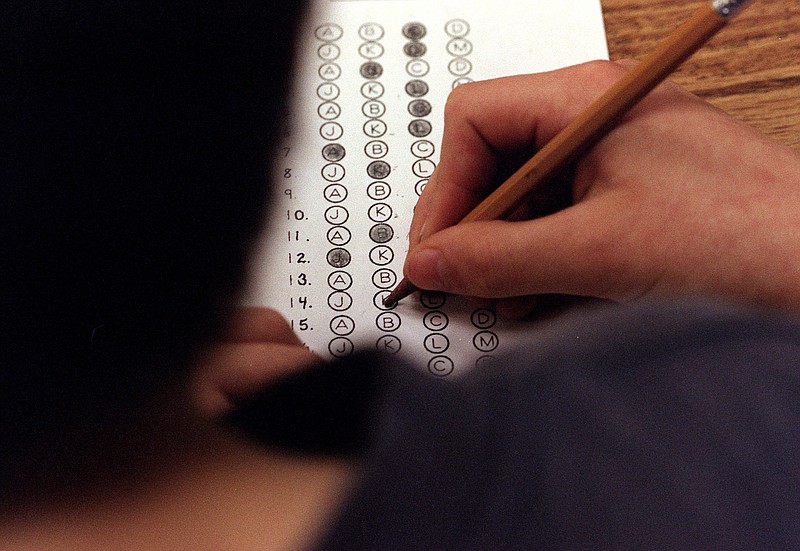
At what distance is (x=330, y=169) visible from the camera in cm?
41

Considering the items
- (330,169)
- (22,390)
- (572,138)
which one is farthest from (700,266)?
(22,390)

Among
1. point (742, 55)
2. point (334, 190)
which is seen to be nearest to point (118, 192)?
point (334, 190)

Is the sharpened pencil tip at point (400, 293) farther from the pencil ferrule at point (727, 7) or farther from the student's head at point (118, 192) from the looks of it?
the pencil ferrule at point (727, 7)

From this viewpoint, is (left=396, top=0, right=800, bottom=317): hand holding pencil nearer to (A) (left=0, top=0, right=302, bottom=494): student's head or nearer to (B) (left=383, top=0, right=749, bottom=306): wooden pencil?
(B) (left=383, top=0, right=749, bottom=306): wooden pencil

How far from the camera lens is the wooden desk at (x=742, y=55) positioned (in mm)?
416

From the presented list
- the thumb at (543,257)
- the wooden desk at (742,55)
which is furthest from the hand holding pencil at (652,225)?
the wooden desk at (742,55)

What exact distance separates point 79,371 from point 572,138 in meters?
0.28

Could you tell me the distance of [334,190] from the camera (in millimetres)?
405

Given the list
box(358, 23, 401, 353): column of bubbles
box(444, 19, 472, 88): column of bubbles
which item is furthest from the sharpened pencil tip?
box(444, 19, 472, 88): column of bubbles

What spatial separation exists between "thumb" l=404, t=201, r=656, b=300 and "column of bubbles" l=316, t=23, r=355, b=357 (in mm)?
65

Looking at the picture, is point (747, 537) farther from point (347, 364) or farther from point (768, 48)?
point (768, 48)

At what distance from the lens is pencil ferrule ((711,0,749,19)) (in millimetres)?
270

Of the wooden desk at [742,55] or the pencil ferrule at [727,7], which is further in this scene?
the wooden desk at [742,55]

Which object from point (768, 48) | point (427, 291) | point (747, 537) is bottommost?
point (747, 537)
